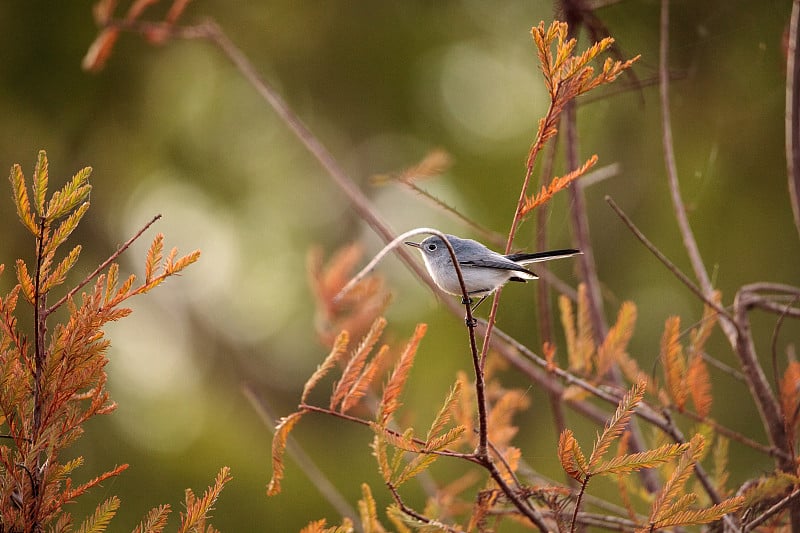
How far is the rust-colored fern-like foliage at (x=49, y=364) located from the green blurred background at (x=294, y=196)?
279cm

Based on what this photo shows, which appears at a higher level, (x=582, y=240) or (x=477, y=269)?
(x=477, y=269)

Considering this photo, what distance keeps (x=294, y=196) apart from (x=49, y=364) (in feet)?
16.2

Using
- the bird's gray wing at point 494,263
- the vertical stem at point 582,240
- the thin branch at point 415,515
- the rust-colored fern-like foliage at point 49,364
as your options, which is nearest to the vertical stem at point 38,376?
the rust-colored fern-like foliage at point 49,364

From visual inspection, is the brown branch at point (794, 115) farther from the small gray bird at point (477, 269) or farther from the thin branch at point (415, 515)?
the thin branch at point (415, 515)

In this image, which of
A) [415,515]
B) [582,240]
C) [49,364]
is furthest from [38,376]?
[582,240]

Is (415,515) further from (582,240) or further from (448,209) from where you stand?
(582,240)

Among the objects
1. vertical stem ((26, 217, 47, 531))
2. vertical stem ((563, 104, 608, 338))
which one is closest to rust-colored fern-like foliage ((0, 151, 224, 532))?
vertical stem ((26, 217, 47, 531))

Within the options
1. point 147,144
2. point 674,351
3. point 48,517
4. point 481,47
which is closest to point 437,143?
point 481,47

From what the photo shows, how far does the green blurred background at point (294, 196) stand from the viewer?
4.44 metres

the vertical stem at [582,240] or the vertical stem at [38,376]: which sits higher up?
the vertical stem at [38,376]

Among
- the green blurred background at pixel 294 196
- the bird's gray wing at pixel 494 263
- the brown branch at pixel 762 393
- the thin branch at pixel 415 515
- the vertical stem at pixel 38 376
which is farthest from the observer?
the green blurred background at pixel 294 196

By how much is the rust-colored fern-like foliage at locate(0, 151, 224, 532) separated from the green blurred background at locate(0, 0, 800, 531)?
2789mm

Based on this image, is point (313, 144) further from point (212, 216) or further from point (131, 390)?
point (212, 216)

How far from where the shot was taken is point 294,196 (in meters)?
5.99
